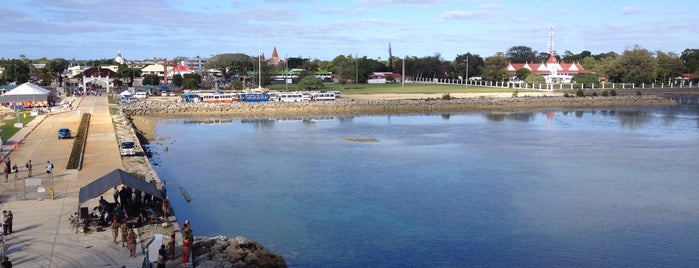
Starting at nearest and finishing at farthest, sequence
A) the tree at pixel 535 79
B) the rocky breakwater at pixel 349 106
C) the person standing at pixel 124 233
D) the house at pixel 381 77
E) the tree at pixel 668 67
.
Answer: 1. the person standing at pixel 124 233
2. the rocky breakwater at pixel 349 106
3. the tree at pixel 535 79
4. the tree at pixel 668 67
5. the house at pixel 381 77

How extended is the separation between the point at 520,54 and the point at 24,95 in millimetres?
126490

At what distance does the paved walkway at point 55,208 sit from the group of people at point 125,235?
16cm

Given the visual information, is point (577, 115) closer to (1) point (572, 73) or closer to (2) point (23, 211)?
(1) point (572, 73)

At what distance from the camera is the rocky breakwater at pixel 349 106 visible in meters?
67.3

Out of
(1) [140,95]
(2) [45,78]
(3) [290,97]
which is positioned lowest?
(3) [290,97]

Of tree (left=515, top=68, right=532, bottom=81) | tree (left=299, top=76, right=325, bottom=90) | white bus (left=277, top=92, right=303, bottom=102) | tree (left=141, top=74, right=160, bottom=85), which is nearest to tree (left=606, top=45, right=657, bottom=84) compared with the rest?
tree (left=515, top=68, right=532, bottom=81)

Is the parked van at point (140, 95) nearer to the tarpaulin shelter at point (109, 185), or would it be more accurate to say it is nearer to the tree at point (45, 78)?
the tree at point (45, 78)

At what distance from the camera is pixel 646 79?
355 feet

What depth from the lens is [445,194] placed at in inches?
1058

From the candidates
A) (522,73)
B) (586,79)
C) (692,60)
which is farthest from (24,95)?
(692,60)

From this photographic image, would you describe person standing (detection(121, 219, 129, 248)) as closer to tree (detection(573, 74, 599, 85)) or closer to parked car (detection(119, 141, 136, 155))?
parked car (detection(119, 141, 136, 155))

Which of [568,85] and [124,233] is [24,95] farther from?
[568,85]

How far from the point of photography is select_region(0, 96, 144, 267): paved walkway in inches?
602

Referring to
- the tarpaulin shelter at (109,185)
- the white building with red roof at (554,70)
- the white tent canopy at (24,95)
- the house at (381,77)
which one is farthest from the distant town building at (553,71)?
the tarpaulin shelter at (109,185)
